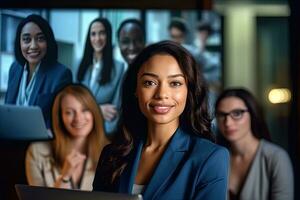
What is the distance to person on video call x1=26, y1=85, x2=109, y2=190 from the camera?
2.08 meters

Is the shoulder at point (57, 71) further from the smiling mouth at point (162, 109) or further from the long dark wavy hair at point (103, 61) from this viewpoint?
the smiling mouth at point (162, 109)

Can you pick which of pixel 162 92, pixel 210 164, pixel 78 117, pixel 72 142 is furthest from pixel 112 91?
pixel 210 164

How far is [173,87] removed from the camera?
1502 mm

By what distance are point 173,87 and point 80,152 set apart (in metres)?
0.76

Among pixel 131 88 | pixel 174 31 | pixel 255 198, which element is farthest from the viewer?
A: pixel 174 31

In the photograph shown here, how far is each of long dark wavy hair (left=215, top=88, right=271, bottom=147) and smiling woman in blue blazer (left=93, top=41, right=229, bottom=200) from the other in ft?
1.58

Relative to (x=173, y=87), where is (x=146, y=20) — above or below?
above

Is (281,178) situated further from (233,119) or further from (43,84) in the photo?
(43,84)

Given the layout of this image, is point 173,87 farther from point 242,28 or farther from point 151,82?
point 242,28

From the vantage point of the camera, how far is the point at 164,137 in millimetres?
1490

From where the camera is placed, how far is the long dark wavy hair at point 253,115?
198cm

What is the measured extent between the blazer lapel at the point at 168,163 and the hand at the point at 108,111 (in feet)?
A: 2.16

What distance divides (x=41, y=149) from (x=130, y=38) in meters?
0.65

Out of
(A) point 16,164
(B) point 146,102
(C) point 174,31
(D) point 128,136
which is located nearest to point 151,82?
(B) point 146,102
